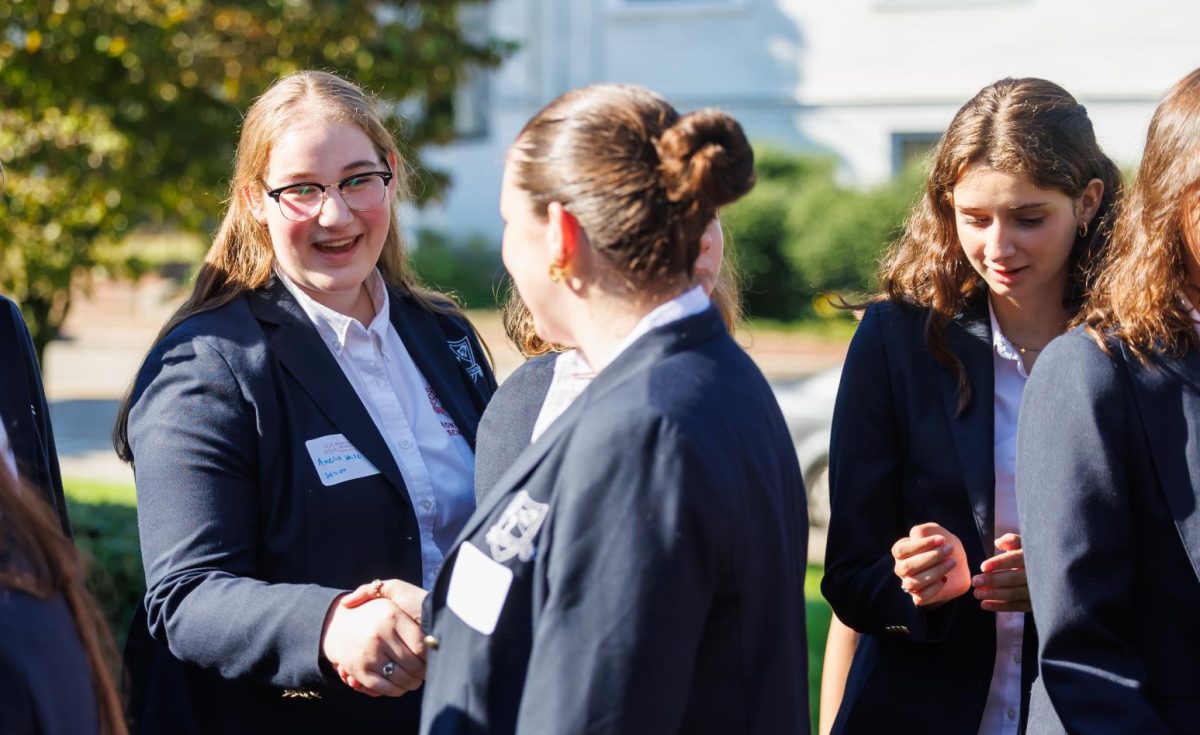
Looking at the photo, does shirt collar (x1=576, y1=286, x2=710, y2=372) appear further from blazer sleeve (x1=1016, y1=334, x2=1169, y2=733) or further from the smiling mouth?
the smiling mouth

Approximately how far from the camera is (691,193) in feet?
6.22

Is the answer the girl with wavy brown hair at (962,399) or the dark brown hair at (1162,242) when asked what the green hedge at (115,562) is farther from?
the dark brown hair at (1162,242)

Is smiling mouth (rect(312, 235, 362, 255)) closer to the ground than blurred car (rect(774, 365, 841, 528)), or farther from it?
farther from it

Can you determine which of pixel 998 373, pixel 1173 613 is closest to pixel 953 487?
pixel 998 373

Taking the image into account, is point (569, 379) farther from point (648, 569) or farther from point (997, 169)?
point (997, 169)

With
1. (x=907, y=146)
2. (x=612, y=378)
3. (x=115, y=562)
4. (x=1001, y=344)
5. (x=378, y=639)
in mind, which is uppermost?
(x=612, y=378)

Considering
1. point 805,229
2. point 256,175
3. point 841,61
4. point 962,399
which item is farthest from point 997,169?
point 841,61

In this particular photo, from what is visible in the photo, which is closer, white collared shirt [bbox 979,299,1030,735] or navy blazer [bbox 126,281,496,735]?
navy blazer [bbox 126,281,496,735]

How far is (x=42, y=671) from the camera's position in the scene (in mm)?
1717

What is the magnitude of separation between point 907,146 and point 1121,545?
19.9 meters

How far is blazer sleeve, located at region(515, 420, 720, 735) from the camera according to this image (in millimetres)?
1747

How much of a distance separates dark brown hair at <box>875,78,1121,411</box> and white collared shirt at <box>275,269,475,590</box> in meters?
1.02

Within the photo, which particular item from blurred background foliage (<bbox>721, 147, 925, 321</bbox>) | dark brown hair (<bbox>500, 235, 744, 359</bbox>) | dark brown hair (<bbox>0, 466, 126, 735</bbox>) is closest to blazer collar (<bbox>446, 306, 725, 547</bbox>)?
dark brown hair (<bbox>0, 466, 126, 735</bbox>)

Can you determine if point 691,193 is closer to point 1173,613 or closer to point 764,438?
point 764,438
